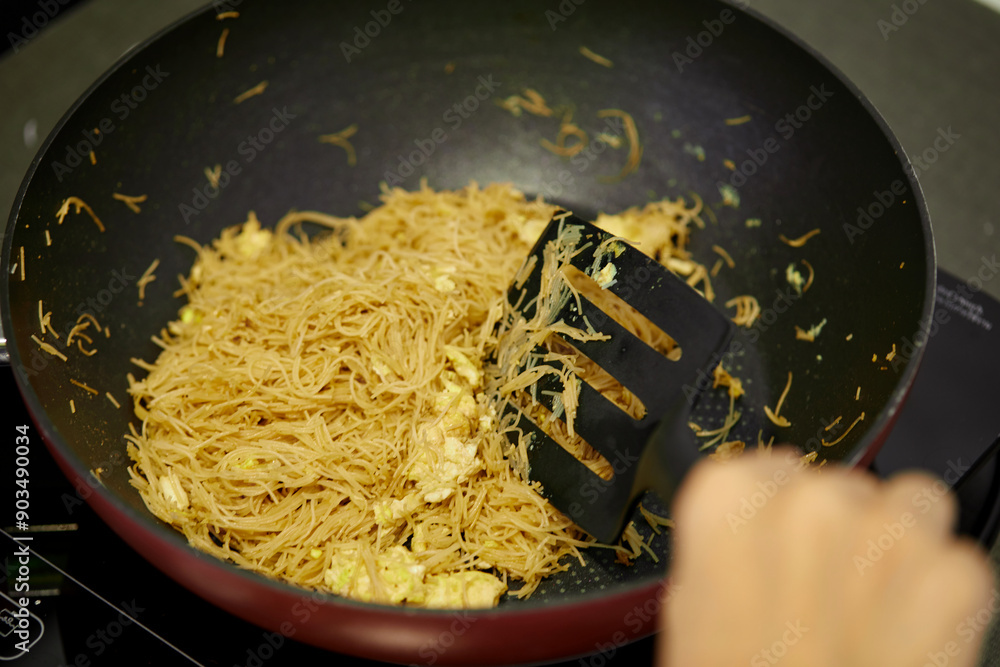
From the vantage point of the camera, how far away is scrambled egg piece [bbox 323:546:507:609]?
39.5 inches

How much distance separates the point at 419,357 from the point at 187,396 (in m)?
0.38

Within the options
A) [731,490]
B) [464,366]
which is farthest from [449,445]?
[731,490]

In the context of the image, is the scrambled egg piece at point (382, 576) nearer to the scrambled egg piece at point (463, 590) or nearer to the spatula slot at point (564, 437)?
the scrambled egg piece at point (463, 590)

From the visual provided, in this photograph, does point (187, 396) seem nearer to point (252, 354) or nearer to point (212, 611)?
point (252, 354)

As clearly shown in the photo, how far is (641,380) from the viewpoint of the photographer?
3.21 feet

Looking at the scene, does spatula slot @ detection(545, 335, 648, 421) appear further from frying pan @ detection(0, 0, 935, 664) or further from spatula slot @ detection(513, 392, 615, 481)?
frying pan @ detection(0, 0, 935, 664)

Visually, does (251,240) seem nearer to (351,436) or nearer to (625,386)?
(351,436)

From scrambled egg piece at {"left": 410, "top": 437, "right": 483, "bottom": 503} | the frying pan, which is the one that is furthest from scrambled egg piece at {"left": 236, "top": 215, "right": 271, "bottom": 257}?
scrambled egg piece at {"left": 410, "top": 437, "right": 483, "bottom": 503}

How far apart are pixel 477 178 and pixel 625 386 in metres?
0.74

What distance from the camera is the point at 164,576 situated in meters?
1.03

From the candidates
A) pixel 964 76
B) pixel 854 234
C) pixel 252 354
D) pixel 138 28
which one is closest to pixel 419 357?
pixel 252 354

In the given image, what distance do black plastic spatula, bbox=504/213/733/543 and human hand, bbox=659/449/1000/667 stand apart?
11.5 inches

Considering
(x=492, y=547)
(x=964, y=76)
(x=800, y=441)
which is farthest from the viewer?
(x=964, y=76)

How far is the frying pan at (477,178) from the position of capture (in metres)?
0.89
